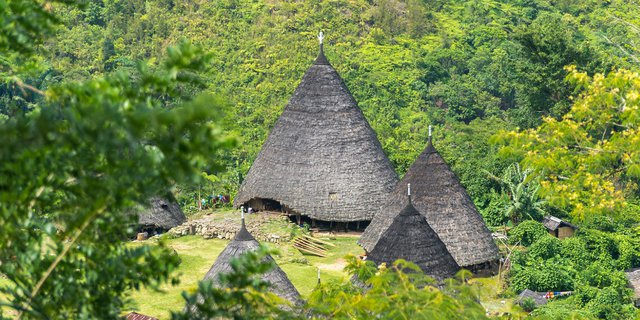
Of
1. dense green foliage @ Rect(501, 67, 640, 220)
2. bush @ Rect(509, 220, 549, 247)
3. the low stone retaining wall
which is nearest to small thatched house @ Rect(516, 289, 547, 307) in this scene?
bush @ Rect(509, 220, 549, 247)

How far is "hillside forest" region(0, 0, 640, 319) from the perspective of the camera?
200 inches

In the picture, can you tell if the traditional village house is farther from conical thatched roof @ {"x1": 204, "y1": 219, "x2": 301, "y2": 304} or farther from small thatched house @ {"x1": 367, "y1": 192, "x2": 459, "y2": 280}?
small thatched house @ {"x1": 367, "y1": 192, "x2": 459, "y2": 280}

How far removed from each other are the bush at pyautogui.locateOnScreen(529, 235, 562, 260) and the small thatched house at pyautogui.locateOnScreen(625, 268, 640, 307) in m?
1.63

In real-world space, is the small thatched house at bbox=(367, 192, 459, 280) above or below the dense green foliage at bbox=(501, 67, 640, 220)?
below

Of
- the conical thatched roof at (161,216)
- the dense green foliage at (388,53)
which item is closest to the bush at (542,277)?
the conical thatched roof at (161,216)

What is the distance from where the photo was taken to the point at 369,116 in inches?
1364

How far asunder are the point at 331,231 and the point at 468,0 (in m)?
28.5

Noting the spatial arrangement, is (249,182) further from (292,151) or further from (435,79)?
(435,79)

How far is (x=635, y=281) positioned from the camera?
2047 cm

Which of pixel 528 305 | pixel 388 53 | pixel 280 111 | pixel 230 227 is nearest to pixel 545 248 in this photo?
pixel 528 305

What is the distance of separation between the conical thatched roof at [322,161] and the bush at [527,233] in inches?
123

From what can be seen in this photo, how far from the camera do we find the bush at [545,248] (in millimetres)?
20734

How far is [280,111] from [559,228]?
12692 millimetres

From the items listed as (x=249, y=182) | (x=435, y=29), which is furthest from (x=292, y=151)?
(x=435, y=29)
